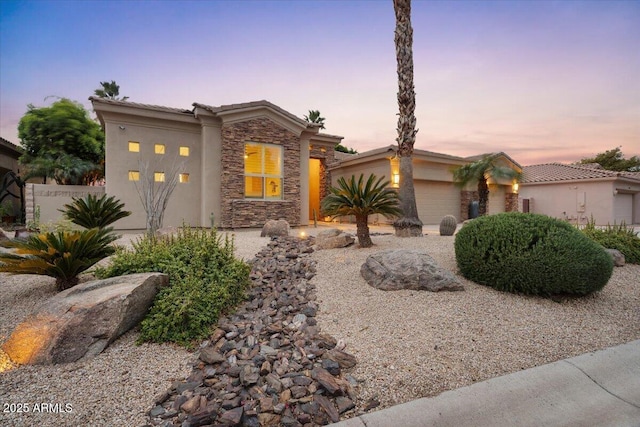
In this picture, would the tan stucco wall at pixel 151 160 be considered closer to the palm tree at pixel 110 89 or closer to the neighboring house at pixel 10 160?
the neighboring house at pixel 10 160

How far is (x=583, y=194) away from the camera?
19.5 m

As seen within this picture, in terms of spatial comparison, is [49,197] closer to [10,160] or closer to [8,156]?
[8,156]

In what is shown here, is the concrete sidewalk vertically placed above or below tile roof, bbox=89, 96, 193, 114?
below

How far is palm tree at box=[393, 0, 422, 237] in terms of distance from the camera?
28.6 ft

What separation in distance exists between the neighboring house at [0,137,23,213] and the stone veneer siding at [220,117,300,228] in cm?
1215

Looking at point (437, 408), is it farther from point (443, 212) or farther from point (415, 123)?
point (443, 212)

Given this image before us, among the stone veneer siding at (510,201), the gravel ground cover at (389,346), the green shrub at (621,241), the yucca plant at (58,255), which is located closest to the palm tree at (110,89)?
the gravel ground cover at (389,346)

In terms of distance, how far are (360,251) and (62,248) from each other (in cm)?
490

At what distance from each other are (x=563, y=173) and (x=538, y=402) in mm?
24869

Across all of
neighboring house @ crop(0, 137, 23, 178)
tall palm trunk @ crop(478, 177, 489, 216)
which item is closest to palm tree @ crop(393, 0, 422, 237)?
tall palm trunk @ crop(478, 177, 489, 216)

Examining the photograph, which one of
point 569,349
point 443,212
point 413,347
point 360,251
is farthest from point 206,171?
point 443,212

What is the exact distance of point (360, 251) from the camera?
20.6 ft

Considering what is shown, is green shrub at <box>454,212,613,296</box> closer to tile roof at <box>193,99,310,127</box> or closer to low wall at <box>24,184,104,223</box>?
tile roof at <box>193,99,310,127</box>

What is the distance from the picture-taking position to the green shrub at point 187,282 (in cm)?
317
